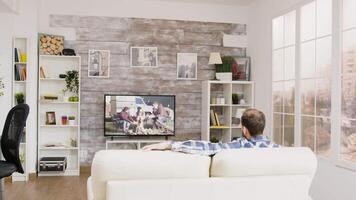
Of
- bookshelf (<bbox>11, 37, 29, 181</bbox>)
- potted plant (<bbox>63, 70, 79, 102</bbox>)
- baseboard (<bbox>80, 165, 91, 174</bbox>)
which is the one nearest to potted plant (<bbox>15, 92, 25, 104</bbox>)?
bookshelf (<bbox>11, 37, 29, 181</bbox>)

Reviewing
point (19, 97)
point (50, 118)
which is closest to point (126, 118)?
point (50, 118)

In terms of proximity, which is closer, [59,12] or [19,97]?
[19,97]

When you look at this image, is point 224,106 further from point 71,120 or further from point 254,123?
point 254,123

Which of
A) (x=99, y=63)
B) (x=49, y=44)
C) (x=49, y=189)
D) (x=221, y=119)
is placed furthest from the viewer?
(x=221, y=119)

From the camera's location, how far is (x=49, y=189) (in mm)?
5238

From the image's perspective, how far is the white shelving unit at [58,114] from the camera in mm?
6207

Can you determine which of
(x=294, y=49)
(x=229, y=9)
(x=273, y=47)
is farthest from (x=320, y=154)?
(x=229, y=9)

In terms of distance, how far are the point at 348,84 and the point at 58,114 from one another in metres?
4.37

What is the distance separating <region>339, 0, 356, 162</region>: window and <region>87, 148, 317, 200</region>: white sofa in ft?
5.69

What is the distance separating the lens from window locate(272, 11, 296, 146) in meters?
5.34

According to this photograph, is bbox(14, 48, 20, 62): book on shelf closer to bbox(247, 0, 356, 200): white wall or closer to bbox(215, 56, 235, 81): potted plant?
bbox(215, 56, 235, 81): potted plant

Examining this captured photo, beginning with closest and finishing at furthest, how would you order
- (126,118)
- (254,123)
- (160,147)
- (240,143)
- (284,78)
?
(160,147), (240,143), (254,123), (284,78), (126,118)

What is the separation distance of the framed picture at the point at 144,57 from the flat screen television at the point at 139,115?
0.59 m

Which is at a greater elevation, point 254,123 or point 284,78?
point 284,78
